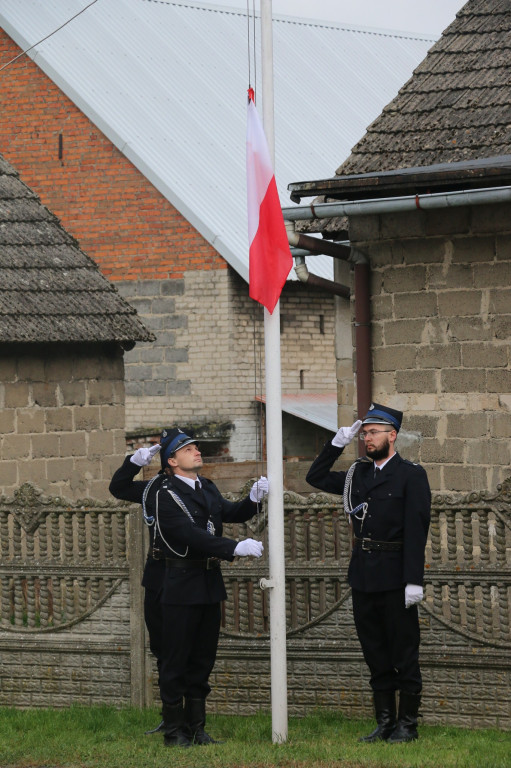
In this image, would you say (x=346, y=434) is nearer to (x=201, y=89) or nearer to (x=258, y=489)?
(x=258, y=489)

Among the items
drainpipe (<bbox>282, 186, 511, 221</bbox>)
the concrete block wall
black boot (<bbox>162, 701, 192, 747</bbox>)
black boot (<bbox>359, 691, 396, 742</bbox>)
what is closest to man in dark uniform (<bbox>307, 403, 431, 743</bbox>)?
black boot (<bbox>359, 691, 396, 742</bbox>)

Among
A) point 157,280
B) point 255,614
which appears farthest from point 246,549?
point 157,280

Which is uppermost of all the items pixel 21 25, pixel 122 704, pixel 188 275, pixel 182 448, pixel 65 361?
pixel 21 25

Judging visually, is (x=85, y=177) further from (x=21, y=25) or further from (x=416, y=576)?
(x=416, y=576)

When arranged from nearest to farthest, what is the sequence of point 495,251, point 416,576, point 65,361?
point 416,576 → point 495,251 → point 65,361

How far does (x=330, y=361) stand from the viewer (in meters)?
22.9

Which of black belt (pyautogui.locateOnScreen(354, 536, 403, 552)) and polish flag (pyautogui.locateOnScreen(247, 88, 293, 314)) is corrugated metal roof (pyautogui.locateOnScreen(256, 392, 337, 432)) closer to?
polish flag (pyautogui.locateOnScreen(247, 88, 293, 314))

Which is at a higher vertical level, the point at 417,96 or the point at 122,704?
the point at 417,96

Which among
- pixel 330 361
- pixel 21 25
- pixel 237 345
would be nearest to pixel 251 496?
pixel 237 345

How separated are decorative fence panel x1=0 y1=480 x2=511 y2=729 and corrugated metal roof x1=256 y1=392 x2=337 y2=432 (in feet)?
33.9

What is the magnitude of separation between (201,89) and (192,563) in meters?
16.9

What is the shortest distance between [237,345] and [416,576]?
13.6 metres

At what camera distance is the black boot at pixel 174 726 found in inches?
328

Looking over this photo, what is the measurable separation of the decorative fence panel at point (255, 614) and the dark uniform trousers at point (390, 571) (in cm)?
66
